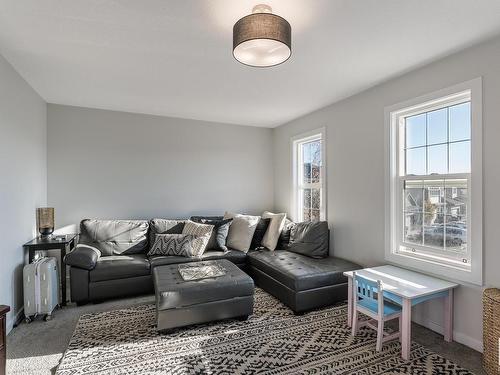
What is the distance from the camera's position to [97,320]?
2.78 metres

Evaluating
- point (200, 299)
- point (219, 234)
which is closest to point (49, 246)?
point (200, 299)

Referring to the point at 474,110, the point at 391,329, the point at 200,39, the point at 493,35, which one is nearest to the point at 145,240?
the point at 200,39

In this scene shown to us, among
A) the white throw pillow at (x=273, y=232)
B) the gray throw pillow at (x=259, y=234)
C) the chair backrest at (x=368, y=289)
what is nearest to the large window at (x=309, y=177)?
the white throw pillow at (x=273, y=232)

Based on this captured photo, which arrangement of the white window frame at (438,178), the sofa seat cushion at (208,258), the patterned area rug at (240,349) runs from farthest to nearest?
the sofa seat cushion at (208,258)
the white window frame at (438,178)
the patterned area rug at (240,349)

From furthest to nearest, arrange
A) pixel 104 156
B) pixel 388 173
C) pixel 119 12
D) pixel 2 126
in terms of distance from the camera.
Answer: pixel 104 156, pixel 388 173, pixel 2 126, pixel 119 12

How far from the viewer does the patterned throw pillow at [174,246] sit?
3695 mm

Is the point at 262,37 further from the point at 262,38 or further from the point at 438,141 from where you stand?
the point at 438,141

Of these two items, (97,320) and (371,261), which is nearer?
(97,320)

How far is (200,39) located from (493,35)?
2188 millimetres

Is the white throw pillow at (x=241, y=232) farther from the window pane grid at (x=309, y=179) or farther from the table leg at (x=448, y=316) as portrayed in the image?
the table leg at (x=448, y=316)

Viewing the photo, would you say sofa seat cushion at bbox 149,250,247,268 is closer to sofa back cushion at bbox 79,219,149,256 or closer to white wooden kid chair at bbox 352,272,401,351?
sofa back cushion at bbox 79,219,149,256

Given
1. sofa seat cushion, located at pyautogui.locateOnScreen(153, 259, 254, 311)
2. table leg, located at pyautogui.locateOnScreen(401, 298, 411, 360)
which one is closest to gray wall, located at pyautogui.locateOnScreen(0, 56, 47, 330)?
sofa seat cushion, located at pyautogui.locateOnScreen(153, 259, 254, 311)

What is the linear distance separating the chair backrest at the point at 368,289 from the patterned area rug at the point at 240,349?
0.38 meters

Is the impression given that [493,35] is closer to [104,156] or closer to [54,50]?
[54,50]
